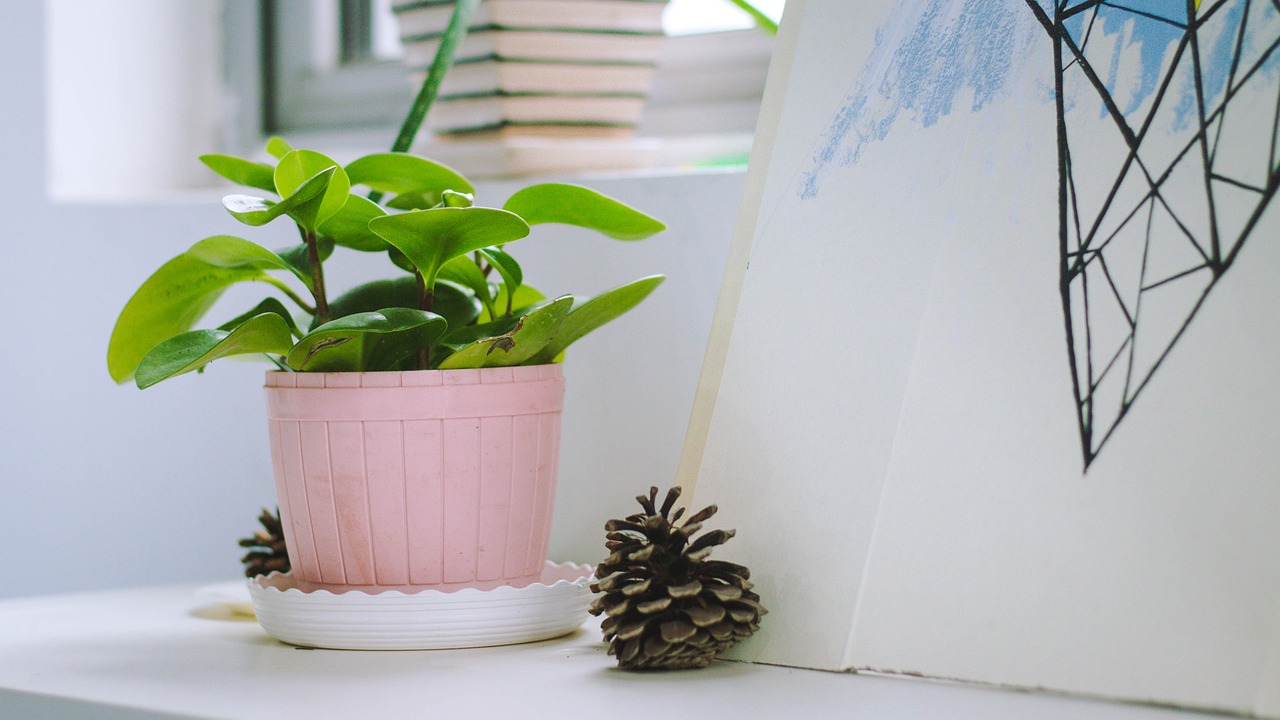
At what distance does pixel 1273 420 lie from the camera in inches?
18.6

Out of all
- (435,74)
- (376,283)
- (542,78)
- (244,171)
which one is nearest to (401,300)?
(376,283)

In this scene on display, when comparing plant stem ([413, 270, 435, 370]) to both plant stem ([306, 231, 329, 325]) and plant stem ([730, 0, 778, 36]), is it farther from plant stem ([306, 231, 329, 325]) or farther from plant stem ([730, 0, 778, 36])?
plant stem ([730, 0, 778, 36])

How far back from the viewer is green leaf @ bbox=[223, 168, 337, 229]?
555 mm

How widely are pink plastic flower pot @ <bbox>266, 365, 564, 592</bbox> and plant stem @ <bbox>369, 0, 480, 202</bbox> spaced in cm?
23

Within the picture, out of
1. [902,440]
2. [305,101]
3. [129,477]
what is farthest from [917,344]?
[305,101]

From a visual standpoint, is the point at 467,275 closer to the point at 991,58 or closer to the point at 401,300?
the point at 401,300

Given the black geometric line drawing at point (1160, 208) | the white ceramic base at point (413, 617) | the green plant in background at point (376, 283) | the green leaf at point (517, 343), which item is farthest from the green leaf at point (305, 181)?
the black geometric line drawing at point (1160, 208)

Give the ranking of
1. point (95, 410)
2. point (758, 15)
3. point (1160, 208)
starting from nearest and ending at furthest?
point (1160, 208)
point (758, 15)
point (95, 410)

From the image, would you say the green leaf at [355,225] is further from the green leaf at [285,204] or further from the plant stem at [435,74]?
the plant stem at [435,74]

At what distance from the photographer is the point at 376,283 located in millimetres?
670

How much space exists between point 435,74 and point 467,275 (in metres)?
0.23

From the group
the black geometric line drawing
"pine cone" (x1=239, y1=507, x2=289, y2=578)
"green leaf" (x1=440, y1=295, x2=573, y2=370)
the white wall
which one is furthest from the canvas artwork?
the white wall

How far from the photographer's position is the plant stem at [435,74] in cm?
80

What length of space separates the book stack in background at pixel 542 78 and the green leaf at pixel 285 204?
35cm
